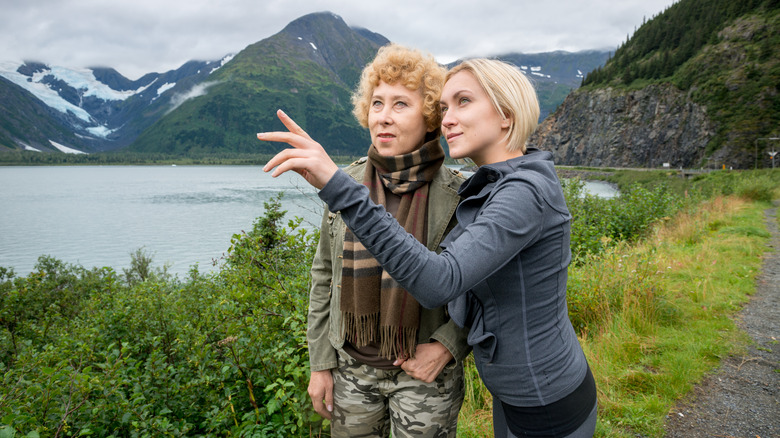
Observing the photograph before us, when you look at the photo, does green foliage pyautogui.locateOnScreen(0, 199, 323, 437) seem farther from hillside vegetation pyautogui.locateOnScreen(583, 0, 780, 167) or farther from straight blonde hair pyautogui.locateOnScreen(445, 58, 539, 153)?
hillside vegetation pyautogui.locateOnScreen(583, 0, 780, 167)

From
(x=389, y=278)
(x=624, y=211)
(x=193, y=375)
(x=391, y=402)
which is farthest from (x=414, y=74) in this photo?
(x=624, y=211)

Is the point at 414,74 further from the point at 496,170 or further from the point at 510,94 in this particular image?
the point at 496,170

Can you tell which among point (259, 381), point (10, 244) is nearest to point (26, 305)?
point (259, 381)

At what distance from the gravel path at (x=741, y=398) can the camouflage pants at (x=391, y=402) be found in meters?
2.52

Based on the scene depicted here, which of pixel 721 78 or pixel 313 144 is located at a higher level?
pixel 721 78

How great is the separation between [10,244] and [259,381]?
39.0 meters

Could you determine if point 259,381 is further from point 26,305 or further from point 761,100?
point 761,100

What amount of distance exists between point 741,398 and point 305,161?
462 cm

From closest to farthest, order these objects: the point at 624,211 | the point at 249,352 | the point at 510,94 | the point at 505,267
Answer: the point at 505,267 → the point at 510,94 → the point at 249,352 → the point at 624,211

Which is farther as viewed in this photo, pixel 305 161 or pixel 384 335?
pixel 384 335

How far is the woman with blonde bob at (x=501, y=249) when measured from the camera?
1129 mm

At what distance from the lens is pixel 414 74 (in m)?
1.87

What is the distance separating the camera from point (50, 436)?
9.02 feet

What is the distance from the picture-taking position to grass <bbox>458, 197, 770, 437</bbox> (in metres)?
3.57
